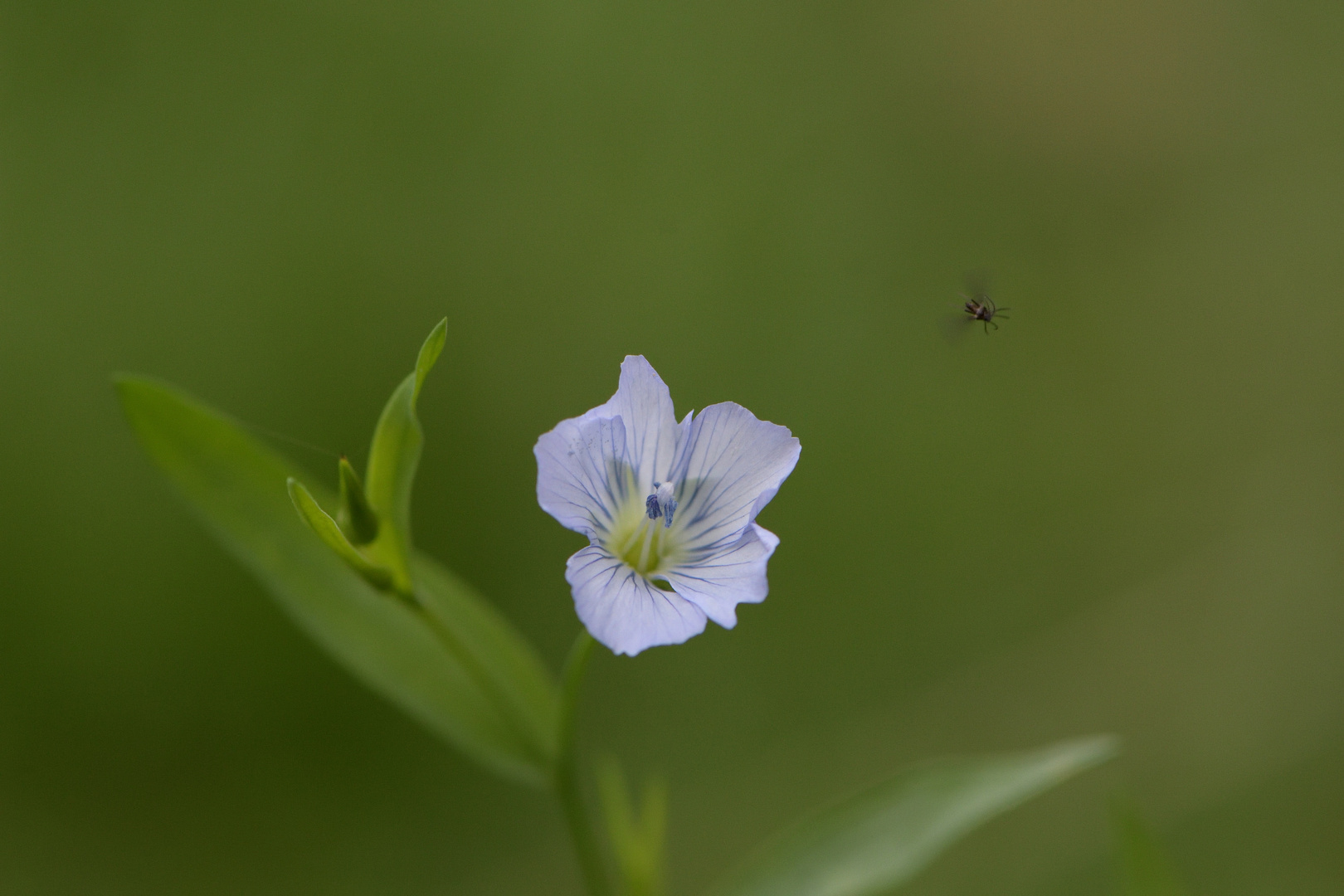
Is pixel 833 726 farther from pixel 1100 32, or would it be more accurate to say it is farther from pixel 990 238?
pixel 1100 32

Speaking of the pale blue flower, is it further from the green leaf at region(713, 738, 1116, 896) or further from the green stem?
the green leaf at region(713, 738, 1116, 896)

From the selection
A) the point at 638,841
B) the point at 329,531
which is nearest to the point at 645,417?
the point at 329,531

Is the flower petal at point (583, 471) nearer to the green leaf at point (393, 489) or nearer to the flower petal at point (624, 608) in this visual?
the flower petal at point (624, 608)

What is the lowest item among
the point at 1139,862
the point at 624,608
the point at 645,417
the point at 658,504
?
the point at 1139,862

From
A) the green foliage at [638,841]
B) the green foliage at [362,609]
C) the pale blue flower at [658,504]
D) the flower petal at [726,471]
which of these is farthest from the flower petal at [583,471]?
the green foliage at [638,841]

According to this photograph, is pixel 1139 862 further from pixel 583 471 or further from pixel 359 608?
pixel 359 608

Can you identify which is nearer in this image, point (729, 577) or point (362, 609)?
point (729, 577)

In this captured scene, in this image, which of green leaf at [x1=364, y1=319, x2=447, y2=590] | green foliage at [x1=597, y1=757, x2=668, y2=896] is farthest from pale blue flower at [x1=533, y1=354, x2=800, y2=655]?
green foliage at [x1=597, y1=757, x2=668, y2=896]
